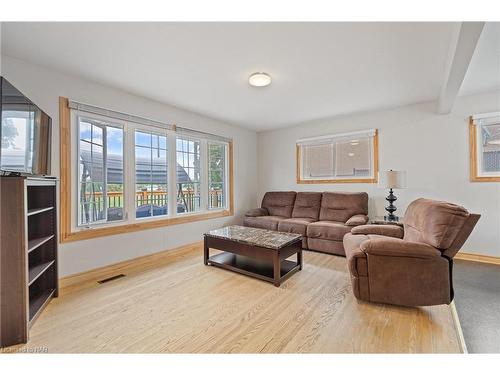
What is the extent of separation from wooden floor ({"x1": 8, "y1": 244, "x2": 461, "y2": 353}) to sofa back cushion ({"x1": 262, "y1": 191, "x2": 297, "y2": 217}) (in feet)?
6.23

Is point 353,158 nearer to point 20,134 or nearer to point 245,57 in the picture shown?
point 245,57

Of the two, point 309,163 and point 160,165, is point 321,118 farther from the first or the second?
point 160,165

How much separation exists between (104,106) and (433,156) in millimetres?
4577

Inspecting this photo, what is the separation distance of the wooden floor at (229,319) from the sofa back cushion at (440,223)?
0.60m

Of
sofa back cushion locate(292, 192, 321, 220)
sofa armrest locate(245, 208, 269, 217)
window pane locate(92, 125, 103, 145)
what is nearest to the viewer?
window pane locate(92, 125, 103, 145)

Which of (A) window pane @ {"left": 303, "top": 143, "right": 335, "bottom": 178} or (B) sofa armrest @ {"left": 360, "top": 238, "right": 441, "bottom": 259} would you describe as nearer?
(B) sofa armrest @ {"left": 360, "top": 238, "right": 441, "bottom": 259}

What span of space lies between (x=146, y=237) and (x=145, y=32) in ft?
7.99

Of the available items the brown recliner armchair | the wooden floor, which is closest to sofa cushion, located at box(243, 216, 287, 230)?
the wooden floor

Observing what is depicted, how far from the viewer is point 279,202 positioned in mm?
4492

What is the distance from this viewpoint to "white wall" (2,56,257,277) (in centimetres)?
224

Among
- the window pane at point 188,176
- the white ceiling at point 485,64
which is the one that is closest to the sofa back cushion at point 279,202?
the window pane at point 188,176

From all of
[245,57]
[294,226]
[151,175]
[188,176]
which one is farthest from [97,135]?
[294,226]

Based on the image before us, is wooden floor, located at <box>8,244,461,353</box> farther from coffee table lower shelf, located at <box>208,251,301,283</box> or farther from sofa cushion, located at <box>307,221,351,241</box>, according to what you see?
sofa cushion, located at <box>307,221,351,241</box>
